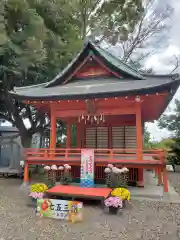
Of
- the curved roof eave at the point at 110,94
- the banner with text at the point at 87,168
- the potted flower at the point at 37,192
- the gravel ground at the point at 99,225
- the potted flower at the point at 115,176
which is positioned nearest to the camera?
the gravel ground at the point at 99,225

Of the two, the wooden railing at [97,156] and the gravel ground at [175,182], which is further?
the gravel ground at [175,182]

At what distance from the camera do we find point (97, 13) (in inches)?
878

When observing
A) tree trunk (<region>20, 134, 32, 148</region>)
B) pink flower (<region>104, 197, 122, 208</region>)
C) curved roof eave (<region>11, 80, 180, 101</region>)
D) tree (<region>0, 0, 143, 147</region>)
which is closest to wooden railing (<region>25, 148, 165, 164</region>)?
curved roof eave (<region>11, 80, 180, 101</region>)

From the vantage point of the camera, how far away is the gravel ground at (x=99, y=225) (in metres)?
5.84

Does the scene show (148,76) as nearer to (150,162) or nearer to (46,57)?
(150,162)

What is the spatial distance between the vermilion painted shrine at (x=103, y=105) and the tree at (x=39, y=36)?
8.26 feet

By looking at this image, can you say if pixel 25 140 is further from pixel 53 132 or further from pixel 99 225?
pixel 99 225

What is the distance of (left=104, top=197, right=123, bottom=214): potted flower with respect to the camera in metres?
7.39

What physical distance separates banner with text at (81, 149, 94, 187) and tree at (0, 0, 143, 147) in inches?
268

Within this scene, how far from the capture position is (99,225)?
6.55m

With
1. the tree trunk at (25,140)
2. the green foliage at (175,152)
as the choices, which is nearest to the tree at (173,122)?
the green foliage at (175,152)

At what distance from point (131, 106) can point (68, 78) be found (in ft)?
13.4

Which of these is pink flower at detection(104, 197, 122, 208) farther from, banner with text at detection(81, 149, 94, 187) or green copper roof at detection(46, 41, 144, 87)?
green copper roof at detection(46, 41, 144, 87)

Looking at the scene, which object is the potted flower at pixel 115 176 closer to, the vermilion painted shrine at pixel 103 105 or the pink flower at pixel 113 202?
the vermilion painted shrine at pixel 103 105
